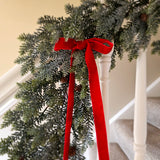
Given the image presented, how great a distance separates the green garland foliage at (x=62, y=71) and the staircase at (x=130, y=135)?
0.44 m

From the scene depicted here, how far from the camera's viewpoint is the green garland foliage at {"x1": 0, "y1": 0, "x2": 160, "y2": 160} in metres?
0.41

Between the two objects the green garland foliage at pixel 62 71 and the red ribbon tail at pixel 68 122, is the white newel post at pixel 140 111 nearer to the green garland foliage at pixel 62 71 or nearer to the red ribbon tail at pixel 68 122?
the green garland foliage at pixel 62 71

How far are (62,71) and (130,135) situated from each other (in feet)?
2.12

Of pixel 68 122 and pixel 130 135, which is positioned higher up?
pixel 68 122

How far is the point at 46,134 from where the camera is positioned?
0.46 meters

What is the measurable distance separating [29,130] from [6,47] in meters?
0.92

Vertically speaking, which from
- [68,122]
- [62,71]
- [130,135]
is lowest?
[130,135]

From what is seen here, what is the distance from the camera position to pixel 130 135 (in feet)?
3.03

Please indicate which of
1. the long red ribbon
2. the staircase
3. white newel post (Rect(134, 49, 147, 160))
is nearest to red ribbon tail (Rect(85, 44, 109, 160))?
the long red ribbon

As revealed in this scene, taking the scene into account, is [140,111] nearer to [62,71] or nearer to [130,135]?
[62,71]

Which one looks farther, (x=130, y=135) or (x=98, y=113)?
(x=130, y=135)

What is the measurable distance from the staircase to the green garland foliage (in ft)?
1.45

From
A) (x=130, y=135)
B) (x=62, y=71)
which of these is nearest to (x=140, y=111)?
(x=62, y=71)

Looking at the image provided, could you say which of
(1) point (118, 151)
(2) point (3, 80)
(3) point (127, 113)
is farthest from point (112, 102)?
(2) point (3, 80)
